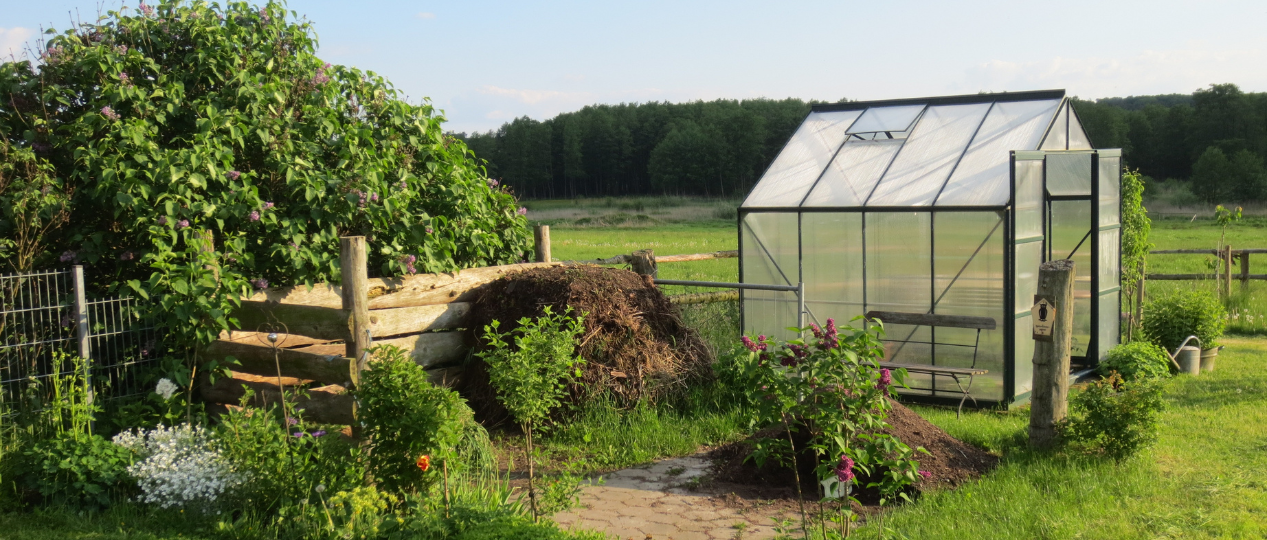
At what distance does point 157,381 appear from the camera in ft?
21.5

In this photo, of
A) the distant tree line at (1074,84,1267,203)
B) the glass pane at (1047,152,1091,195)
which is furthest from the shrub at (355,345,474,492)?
the distant tree line at (1074,84,1267,203)

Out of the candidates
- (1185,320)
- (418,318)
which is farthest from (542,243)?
(1185,320)

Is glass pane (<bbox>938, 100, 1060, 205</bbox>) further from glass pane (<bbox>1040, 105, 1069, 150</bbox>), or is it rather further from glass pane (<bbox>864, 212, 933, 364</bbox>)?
glass pane (<bbox>864, 212, 933, 364</bbox>)

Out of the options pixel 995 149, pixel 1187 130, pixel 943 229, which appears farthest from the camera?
pixel 1187 130

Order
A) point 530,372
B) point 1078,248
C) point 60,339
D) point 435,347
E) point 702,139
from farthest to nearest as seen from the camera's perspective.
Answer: point 702,139 < point 1078,248 < point 435,347 < point 60,339 < point 530,372

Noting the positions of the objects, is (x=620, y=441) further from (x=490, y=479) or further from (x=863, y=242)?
(x=863, y=242)

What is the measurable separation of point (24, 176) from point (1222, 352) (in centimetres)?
1350

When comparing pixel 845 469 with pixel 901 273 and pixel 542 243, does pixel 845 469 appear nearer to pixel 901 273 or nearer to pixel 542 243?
pixel 542 243

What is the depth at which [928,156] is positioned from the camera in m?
10.4

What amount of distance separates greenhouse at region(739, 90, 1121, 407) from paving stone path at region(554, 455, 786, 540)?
4102 millimetres

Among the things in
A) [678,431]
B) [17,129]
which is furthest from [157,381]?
[678,431]

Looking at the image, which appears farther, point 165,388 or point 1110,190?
point 1110,190

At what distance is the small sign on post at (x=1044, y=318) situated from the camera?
23.0 feet

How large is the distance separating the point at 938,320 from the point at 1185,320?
406 cm
